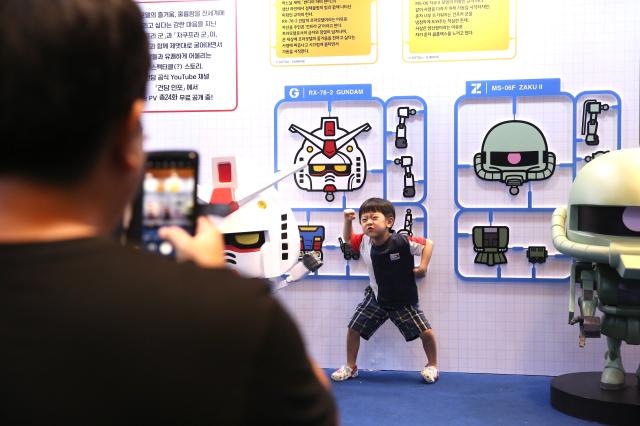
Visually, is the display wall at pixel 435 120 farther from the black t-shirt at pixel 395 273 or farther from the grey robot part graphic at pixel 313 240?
the black t-shirt at pixel 395 273

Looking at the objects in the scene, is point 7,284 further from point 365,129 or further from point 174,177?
point 365,129

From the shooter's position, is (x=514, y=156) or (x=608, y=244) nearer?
(x=608, y=244)

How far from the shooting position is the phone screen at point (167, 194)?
0.99m

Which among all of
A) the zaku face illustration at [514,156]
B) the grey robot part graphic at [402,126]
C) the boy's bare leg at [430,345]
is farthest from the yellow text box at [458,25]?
the boy's bare leg at [430,345]

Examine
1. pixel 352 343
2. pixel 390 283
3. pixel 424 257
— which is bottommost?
pixel 352 343

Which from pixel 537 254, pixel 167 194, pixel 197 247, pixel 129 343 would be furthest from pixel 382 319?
pixel 129 343

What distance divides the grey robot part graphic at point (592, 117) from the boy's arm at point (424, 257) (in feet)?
3.49

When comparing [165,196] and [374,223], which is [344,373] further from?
[165,196]

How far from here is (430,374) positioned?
4.08 metres

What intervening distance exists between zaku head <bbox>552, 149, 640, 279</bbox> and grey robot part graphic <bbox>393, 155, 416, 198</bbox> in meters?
1.01

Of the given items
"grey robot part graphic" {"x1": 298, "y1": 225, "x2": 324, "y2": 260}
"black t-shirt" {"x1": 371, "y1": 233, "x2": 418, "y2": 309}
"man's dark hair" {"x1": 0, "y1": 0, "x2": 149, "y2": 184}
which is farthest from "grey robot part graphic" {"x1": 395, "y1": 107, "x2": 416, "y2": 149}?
"man's dark hair" {"x1": 0, "y1": 0, "x2": 149, "y2": 184}

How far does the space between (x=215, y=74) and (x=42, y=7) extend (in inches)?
155

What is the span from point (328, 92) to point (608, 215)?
5.80 feet

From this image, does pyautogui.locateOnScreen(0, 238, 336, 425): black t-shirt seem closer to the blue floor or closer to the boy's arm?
the blue floor
